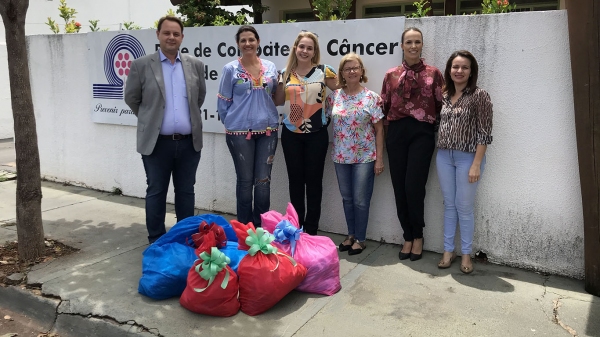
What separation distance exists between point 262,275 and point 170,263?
73 cm

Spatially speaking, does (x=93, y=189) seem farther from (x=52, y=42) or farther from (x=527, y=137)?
(x=527, y=137)

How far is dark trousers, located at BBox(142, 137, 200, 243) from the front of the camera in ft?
14.4

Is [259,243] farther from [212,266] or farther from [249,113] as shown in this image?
[249,113]

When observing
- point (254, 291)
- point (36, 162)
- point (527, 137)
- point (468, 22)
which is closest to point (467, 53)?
point (468, 22)

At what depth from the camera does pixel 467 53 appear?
3842 mm

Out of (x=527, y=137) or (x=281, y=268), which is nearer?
(x=281, y=268)

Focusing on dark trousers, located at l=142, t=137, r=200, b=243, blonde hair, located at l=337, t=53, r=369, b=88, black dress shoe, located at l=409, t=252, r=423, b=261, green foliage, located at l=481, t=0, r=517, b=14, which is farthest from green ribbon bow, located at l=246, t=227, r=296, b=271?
green foliage, located at l=481, t=0, r=517, b=14

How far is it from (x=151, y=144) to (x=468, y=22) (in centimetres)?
282

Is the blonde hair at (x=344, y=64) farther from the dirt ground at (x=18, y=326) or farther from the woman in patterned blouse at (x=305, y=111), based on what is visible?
the dirt ground at (x=18, y=326)

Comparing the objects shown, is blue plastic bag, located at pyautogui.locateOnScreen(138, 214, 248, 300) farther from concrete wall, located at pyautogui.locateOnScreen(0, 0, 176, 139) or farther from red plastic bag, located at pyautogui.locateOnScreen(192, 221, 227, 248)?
concrete wall, located at pyautogui.locateOnScreen(0, 0, 176, 139)

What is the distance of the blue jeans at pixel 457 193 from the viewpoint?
396cm

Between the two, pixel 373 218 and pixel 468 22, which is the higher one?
pixel 468 22

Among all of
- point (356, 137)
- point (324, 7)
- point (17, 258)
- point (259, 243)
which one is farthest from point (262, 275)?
point (324, 7)

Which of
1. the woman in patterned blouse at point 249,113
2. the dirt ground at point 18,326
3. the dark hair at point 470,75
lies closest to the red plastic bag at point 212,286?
the dirt ground at point 18,326
